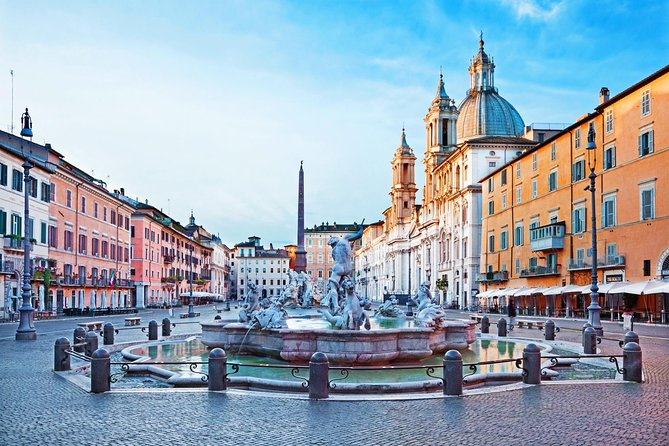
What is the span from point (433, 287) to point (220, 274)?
2717 inches

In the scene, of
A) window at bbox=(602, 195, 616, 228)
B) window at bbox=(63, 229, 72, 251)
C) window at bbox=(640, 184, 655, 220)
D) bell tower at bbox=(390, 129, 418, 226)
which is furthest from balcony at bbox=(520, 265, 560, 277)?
bell tower at bbox=(390, 129, 418, 226)

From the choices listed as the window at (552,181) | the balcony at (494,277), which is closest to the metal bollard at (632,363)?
the window at (552,181)

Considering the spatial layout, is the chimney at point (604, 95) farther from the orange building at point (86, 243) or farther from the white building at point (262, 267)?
the white building at point (262, 267)

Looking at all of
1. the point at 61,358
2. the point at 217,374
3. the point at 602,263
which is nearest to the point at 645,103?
the point at 602,263

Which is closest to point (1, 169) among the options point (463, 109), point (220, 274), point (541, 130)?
point (541, 130)

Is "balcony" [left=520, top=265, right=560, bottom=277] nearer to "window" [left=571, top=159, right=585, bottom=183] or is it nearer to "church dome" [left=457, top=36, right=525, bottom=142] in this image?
"window" [left=571, top=159, right=585, bottom=183]

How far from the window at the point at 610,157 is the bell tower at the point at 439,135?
50044 millimetres

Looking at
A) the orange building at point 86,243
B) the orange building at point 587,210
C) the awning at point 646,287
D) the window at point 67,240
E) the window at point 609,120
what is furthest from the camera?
the window at point 67,240

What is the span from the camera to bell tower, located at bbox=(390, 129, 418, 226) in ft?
399

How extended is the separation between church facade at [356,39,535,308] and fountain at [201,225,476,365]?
42190mm

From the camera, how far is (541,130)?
249ft

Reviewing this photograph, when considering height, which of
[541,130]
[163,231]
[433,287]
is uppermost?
[541,130]

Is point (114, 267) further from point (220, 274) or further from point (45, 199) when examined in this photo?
point (220, 274)

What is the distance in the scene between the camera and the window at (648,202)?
3816 centimetres
